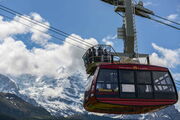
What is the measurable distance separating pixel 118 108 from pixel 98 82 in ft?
11.7

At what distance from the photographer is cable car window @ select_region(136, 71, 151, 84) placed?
26.3 m

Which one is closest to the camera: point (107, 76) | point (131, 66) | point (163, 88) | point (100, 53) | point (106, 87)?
point (106, 87)

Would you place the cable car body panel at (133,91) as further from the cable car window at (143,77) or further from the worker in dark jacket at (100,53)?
the worker in dark jacket at (100,53)

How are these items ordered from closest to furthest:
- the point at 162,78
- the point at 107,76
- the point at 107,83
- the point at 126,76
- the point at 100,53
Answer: the point at 107,83
the point at 107,76
the point at 126,76
the point at 162,78
the point at 100,53

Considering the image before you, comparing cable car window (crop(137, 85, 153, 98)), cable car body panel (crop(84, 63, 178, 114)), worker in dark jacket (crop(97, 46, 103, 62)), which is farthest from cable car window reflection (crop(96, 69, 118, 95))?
worker in dark jacket (crop(97, 46, 103, 62))

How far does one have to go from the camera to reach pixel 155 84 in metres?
26.8

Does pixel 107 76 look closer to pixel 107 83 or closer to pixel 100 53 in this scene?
pixel 107 83

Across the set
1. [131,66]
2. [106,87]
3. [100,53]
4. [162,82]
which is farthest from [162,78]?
[100,53]

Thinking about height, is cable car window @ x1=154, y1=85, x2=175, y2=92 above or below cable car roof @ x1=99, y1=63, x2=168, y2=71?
below

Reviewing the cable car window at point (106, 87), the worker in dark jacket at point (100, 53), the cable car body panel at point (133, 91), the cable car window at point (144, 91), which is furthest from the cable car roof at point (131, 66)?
the worker in dark jacket at point (100, 53)

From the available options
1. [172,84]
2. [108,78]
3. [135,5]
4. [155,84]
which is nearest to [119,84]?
[108,78]

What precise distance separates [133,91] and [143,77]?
1718 mm

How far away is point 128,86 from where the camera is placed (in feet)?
84.4

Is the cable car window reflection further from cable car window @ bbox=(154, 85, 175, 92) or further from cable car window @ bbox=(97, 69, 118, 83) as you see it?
cable car window @ bbox=(154, 85, 175, 92)
